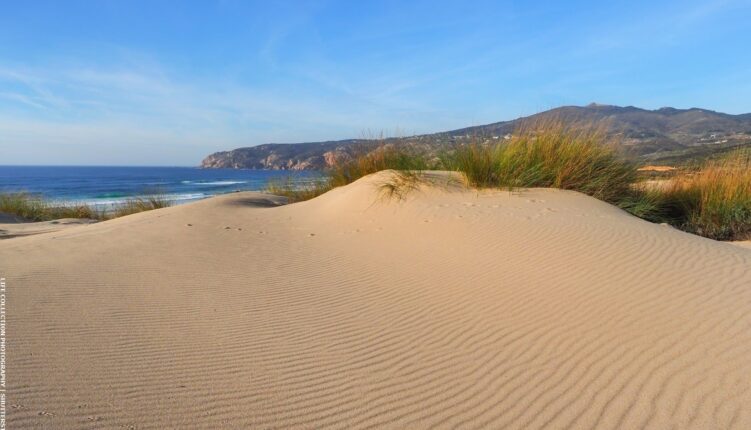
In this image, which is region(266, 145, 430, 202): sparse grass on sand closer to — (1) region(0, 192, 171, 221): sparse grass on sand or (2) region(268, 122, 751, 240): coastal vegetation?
(2) region(268, 122, 751, 240): coastal vegetation

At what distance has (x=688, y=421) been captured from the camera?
2.00m

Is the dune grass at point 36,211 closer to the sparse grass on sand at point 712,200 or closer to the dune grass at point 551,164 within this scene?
the dune grass at point 551,164

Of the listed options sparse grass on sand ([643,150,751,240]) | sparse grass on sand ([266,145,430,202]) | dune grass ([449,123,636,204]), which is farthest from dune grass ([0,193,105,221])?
sparse grass on sand ([643,150,751,240])

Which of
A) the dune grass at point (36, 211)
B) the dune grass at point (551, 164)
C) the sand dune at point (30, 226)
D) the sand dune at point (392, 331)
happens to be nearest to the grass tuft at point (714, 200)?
the dune grass at point (551, 164)

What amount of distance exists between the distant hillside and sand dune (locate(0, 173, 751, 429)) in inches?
190

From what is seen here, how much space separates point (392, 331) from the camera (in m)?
2.95

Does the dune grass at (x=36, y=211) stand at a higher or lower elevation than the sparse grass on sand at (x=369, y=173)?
lower

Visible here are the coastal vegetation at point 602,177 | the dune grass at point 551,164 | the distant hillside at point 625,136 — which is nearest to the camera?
the coastal vegetation at point 602,177

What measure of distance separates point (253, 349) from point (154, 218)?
5454mm

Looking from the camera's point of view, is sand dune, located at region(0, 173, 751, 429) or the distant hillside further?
the distant hillside

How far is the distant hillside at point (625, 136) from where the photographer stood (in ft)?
30.8

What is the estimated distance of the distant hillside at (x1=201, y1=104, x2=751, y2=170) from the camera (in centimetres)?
939

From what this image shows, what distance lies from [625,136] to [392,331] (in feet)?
34.4

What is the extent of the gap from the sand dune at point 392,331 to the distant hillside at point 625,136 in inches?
190
